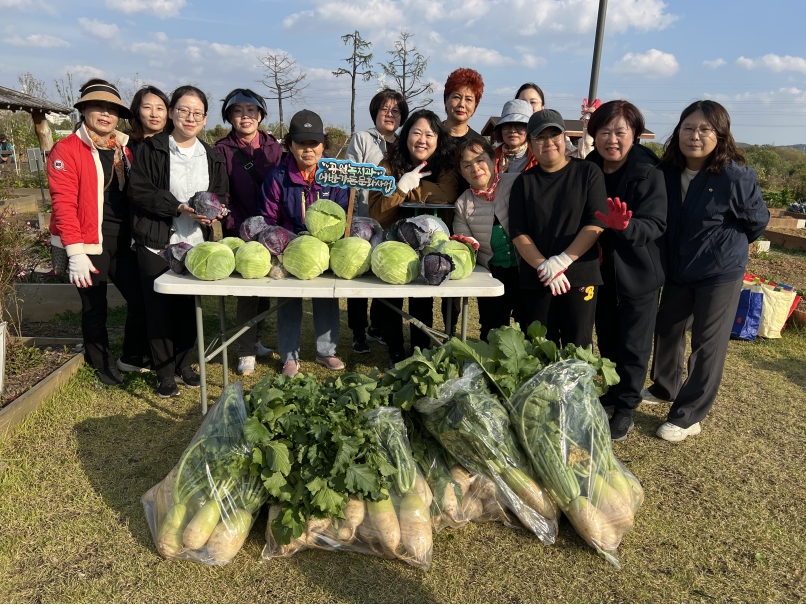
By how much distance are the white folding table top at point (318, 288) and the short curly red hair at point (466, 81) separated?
188cm

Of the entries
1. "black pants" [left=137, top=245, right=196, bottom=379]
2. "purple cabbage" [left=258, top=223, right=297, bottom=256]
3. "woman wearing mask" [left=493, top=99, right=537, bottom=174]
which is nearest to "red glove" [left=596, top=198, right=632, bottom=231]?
"woman wearing mask" [left=493, top=99, right=537, bottom=174]

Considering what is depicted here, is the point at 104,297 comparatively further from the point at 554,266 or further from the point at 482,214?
the point at 554,266

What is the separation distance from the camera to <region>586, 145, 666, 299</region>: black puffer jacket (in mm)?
3406

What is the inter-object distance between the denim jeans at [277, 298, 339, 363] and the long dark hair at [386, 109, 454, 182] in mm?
1319

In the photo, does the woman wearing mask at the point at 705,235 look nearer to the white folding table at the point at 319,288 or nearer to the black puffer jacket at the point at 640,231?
the black puffer jacket at the point at 640,231

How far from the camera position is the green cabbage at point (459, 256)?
11.9ft

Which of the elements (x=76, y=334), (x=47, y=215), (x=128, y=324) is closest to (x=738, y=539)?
(x=128, y=324)

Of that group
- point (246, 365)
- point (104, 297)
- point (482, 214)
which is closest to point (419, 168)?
point (482, 214)

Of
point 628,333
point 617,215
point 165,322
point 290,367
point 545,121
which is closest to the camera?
point 617,215

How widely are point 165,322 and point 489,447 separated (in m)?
2.88

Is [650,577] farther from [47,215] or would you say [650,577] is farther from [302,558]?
[47,215]

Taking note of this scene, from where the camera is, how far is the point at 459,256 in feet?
12.0

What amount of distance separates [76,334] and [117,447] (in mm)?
2415

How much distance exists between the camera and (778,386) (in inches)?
193
